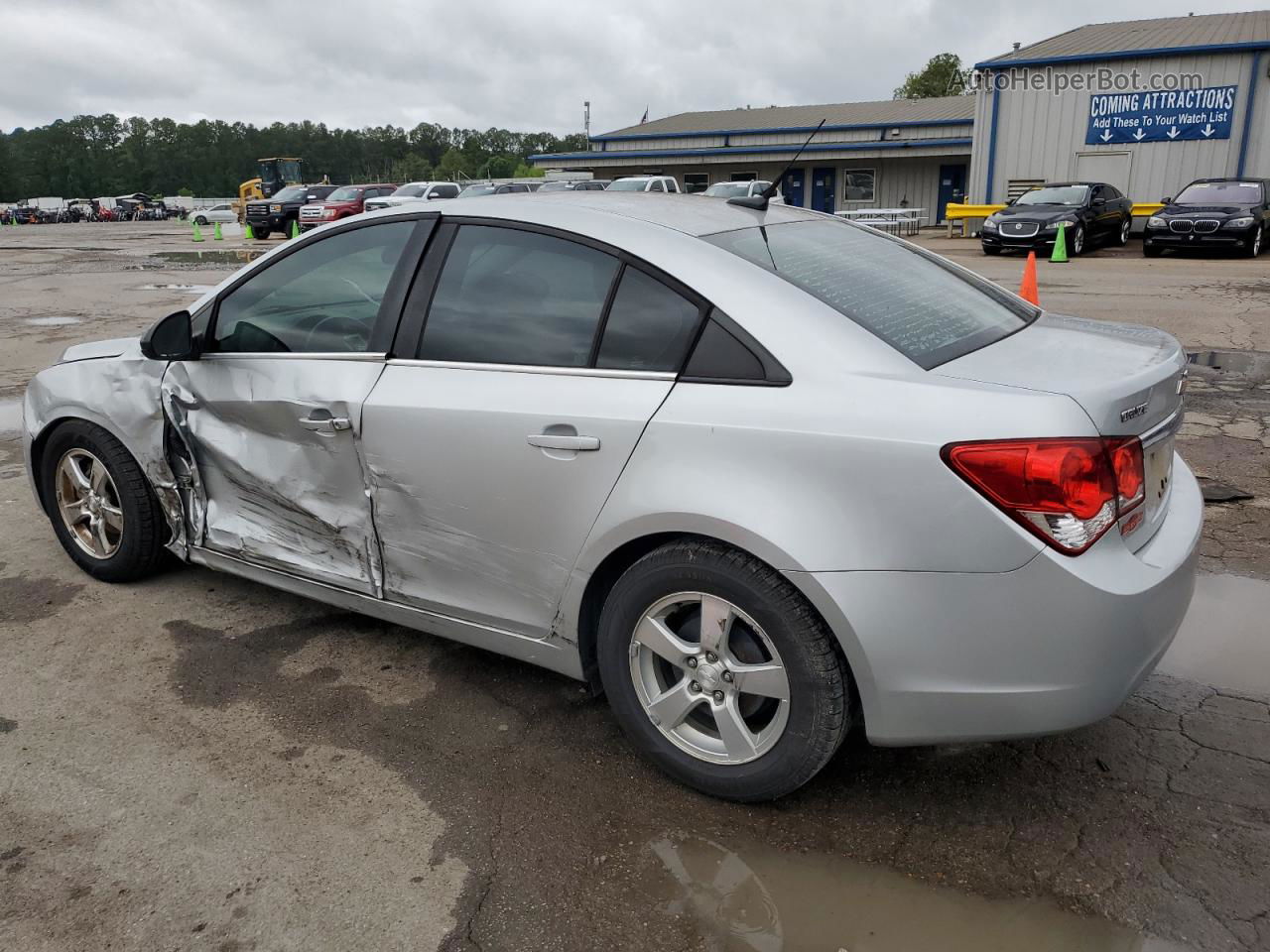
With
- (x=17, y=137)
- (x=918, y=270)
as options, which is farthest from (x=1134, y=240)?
(x=17, y=137)

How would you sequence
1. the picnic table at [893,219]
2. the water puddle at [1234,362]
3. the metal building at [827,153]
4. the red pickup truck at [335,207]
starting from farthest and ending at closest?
the metal building at [827,153]
the picnic table at [893,219]
the red pickup truck at [335,207]
the water puddle at [1234,362]

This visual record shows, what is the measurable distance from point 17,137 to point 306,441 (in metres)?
150

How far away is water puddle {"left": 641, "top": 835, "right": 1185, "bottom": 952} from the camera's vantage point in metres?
2.20

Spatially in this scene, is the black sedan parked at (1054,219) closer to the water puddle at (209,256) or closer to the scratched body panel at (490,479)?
the water puddle at (209,256)

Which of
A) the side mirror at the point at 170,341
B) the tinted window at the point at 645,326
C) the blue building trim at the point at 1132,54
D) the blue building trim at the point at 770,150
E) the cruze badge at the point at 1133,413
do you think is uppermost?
A: the blue building trim at the point at 1132,54

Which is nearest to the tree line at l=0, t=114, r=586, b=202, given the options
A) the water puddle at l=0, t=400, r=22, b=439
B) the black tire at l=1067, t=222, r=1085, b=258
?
the black tire at l=1067, t=222, r=1085, b=258

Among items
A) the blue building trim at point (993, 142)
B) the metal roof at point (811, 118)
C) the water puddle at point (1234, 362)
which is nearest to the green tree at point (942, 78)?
the metal roof at point (811, 118)

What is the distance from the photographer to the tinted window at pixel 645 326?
8.65 ft

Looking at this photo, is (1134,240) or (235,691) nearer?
(235,691)

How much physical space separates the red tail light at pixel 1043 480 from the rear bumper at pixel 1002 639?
67 mm

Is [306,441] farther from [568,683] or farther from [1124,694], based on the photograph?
[1124,694]

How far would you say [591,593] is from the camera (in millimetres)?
2791

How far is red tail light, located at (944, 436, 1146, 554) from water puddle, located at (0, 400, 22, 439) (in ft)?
22.2

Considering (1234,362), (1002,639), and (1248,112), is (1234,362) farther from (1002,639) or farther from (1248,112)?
(1248,112)
